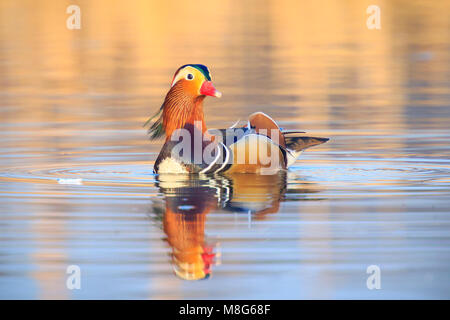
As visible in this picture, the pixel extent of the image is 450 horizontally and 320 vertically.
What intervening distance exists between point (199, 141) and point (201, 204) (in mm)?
1695

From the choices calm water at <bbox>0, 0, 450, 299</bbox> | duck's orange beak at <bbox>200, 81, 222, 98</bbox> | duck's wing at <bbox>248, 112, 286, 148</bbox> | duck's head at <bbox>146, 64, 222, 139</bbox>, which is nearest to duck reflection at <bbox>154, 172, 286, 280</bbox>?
calm water at <bbox>0, 0, 450, 299</bbox>

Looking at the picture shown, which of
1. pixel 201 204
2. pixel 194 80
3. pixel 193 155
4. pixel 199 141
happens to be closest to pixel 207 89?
pixel 194 80

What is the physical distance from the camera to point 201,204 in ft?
32.3

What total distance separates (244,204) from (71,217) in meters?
1.53

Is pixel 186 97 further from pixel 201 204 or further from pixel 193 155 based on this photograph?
pixel 201 204

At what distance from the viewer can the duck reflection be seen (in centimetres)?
775

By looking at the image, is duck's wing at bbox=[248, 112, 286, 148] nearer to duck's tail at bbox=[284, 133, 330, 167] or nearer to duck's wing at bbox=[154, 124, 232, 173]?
duck's tail at bbox=[284, 133, 330, 167]

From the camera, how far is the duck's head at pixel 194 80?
11.5m

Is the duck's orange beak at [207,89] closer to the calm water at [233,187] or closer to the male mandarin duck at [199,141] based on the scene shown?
the male mandarin duck at [199,141]

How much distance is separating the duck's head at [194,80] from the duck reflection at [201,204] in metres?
0.88

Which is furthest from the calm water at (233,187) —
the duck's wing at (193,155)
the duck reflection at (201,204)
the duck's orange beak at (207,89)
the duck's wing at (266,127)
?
the duck's orange beak at (207,89)

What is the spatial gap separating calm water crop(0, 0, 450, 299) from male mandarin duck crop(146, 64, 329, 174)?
24cm
